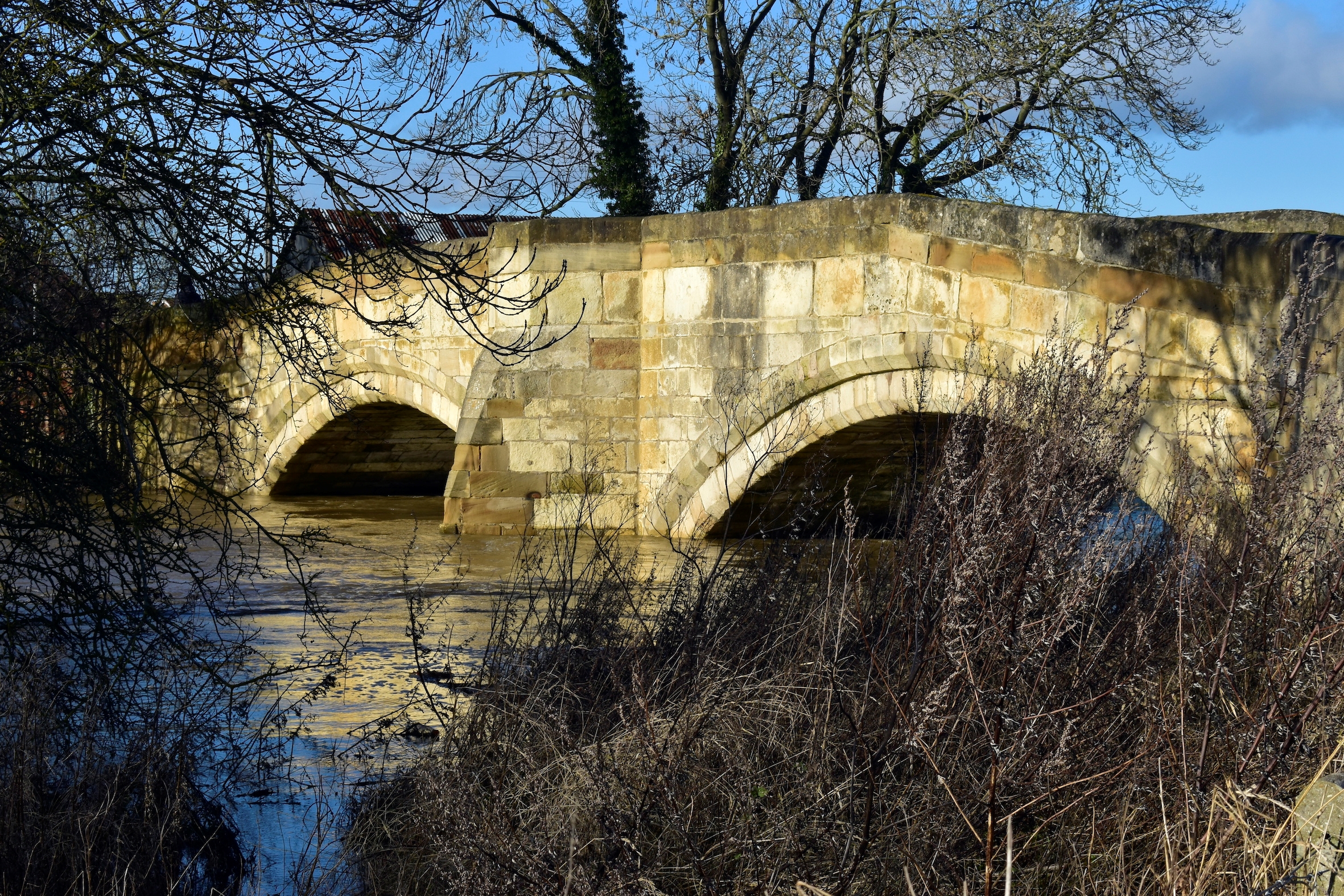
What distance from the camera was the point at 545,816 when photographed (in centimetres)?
283

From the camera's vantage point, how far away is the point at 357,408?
1298cm

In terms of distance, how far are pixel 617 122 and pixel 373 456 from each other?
4.57 meters

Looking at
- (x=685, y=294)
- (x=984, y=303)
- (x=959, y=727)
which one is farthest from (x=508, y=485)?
(x=959, y=727)

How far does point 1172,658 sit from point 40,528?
3145 millimetres

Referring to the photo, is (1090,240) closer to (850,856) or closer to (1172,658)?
(1172,658)

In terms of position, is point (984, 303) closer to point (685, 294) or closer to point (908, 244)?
point (908, 244)

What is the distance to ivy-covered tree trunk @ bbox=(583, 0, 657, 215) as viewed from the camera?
1480cm

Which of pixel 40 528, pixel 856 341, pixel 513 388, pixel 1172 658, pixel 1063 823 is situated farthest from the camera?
pixel 513 388

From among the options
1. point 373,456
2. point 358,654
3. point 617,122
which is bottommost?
point 358,654

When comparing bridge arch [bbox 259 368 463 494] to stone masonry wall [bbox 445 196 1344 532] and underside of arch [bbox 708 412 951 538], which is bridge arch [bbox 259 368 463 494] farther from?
underside of arch [bbox 708 412 951 538]

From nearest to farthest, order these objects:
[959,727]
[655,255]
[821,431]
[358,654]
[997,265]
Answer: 1. [959,727]
2. [358,654]
3. [997,265]
4. [821,431]
5. [655,255]

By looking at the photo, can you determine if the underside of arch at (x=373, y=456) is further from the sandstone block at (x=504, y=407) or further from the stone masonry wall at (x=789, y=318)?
the stone masonry wall at (x=789, y=318)

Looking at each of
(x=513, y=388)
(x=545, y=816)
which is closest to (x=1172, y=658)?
(x=545, y=816)

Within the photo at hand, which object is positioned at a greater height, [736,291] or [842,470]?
[736,291]
